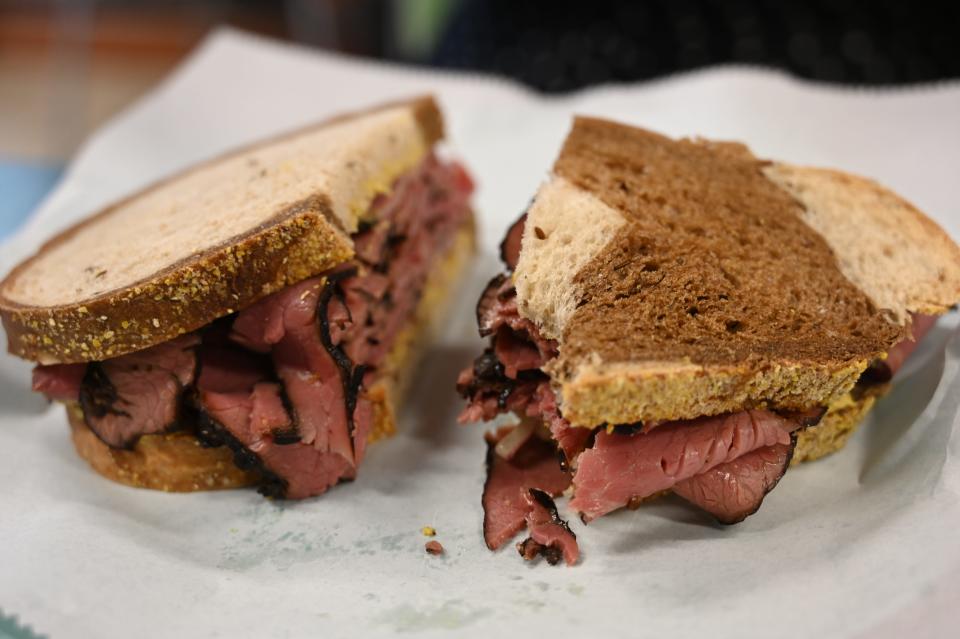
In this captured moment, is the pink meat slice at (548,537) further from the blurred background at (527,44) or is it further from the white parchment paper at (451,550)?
the blurred background at (527,44)

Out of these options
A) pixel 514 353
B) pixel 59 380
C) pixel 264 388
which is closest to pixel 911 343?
pixel 514 353

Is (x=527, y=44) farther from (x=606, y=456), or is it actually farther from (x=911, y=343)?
(x=606, y=456)

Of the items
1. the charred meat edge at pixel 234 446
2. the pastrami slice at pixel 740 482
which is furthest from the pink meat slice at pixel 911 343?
the charred meat edge at pixel 234 446

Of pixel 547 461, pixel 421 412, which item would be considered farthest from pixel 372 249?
pixel 547 461

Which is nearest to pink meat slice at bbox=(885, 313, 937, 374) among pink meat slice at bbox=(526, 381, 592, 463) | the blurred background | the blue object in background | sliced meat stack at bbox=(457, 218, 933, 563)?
sliced meat stack at bbox=(457, 218, 933, 563)

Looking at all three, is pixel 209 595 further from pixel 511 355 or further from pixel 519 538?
pixel 511 355

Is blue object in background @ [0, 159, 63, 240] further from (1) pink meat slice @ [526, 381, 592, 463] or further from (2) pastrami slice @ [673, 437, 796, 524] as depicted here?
(2) pastrami slice @ [673, 437, 796, 524]
